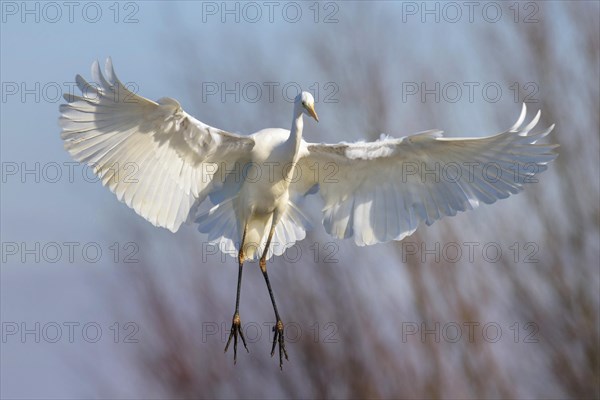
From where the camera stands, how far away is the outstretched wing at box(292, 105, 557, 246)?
764cm

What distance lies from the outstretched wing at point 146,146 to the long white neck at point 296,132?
297 mm

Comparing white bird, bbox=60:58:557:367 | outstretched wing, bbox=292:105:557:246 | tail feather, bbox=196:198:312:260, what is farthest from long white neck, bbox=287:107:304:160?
tail feather, bbox=196:198:312:260

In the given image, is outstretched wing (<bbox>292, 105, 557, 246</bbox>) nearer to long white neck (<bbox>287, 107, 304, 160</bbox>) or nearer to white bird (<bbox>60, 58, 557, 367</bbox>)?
white bird (<bbox>60, 58, 557, 367</bbox>)

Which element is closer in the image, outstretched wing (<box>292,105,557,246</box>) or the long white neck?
the long white neck

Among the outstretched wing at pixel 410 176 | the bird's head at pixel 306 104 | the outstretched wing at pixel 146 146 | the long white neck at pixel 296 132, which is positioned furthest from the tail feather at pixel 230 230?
the bird's head at pixel 306 104

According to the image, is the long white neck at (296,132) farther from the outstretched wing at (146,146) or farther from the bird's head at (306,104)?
the outstretched wing at (146,146)

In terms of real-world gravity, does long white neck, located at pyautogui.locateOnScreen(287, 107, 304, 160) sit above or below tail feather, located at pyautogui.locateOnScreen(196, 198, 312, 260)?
above

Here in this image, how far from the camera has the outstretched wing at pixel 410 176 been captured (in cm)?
764

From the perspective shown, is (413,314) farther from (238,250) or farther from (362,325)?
(238,250)

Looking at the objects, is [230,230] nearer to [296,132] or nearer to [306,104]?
[296,132]

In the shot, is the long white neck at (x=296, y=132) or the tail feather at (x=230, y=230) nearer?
the long white neck at (x=296, y=132)

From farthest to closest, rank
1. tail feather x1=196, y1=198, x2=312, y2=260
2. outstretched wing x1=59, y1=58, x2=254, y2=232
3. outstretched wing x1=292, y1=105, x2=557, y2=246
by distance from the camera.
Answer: tail feather x1=196, y1=198, x2=312, y2=260 → outstretched wing x1=292, y1=105, x2=557, y2=246 → outstretched wing x1=59, y1=58, x2=254, y2=232

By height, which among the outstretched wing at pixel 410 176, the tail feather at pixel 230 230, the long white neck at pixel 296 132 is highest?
the long white neck at pixel 296 132

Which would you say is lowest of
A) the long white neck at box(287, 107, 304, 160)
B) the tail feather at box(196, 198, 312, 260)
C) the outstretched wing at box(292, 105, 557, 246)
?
the tail feather at box(196, 198, 312, 260)
